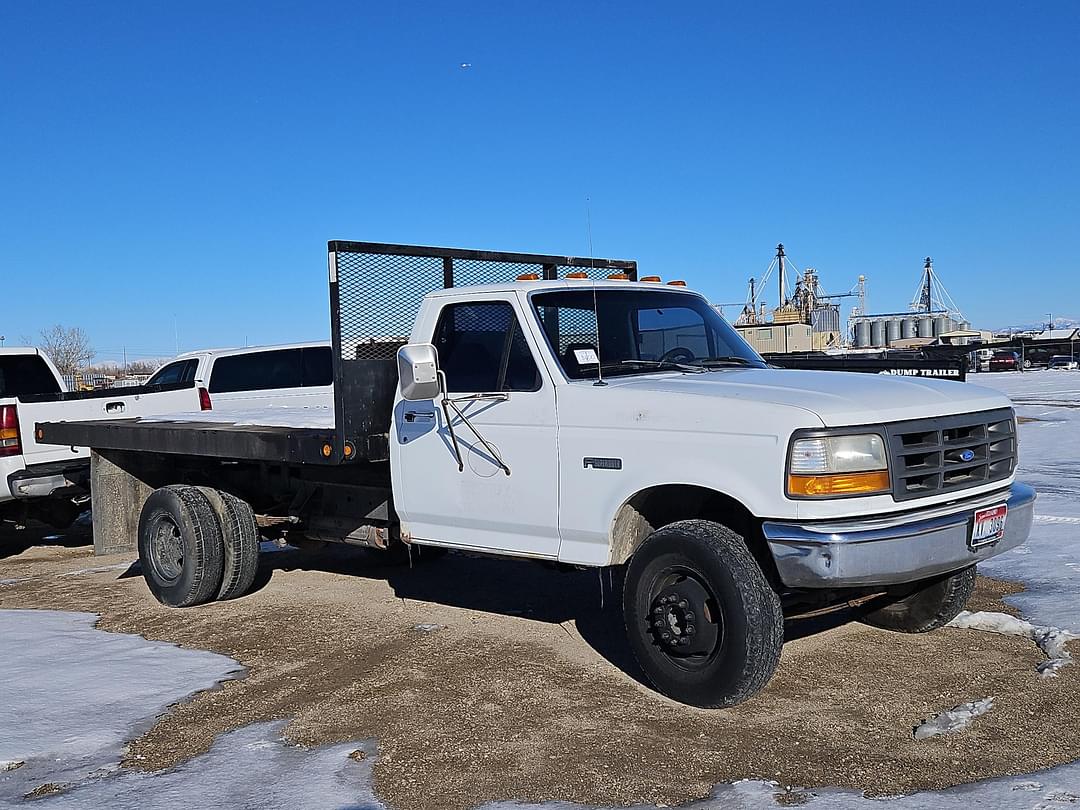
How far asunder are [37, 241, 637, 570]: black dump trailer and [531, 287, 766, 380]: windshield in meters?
1.19

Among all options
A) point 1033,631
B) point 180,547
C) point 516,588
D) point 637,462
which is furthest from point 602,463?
point 180,547

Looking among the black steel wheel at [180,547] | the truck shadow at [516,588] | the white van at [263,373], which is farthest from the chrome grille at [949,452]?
the white van at [263,373]

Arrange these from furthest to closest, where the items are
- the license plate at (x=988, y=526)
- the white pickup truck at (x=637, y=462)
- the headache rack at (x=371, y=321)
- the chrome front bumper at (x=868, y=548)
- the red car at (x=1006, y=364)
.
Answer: the red car at (x=1006, y=364) → the headache rack at (x=371, y=321) → the license plate at (x=988, y=526) → the white pickup truck at (x=637, y=462) → the chrome front bumper at (x=868, y=548)

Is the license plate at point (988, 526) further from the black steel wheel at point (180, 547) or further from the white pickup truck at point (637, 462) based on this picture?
the black steel wheel at point (180, 547)

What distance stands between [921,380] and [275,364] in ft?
35.7

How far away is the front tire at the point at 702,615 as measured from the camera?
4.78m

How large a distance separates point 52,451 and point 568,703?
19.8 feet

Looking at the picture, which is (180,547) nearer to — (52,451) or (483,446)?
(52,451)

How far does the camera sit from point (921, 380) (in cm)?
560

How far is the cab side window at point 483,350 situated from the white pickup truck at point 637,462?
0.04 ft

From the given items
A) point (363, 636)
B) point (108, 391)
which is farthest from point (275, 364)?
A: point (363, 636)

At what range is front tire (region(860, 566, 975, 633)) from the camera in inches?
233

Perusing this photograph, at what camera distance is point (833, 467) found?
462cm

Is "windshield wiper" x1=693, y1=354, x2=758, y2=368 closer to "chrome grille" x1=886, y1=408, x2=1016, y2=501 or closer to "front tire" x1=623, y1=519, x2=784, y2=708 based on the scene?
"front tire" x1=623, y1=519, x2=784, y2=708
